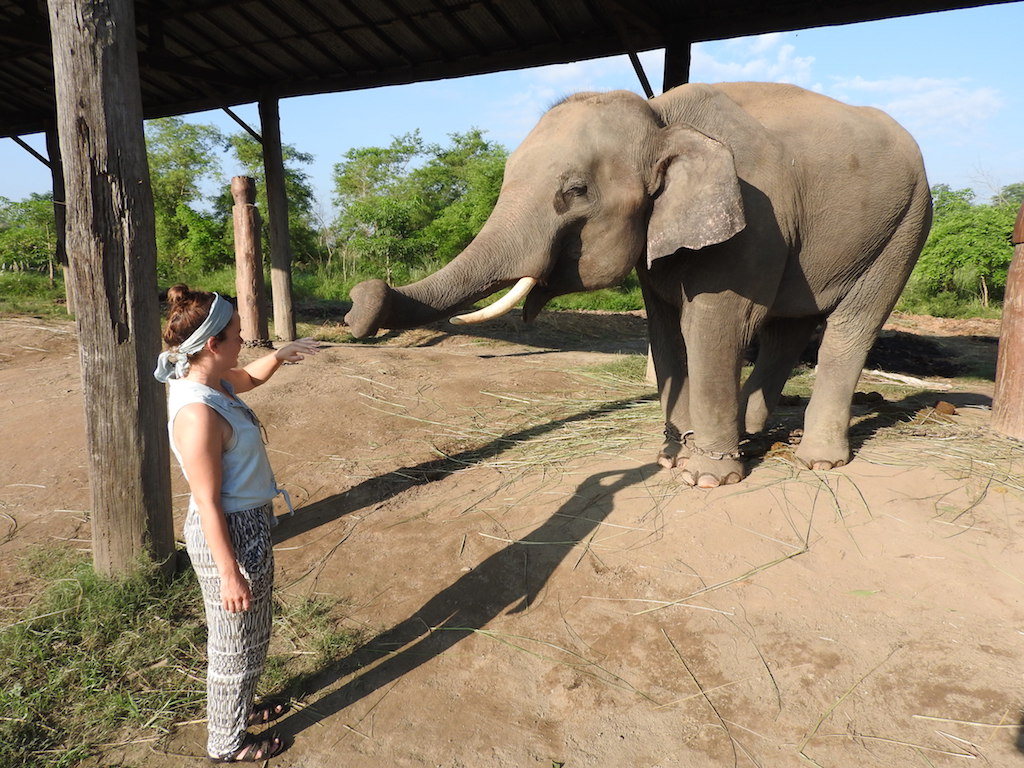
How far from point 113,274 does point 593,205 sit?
2362mm

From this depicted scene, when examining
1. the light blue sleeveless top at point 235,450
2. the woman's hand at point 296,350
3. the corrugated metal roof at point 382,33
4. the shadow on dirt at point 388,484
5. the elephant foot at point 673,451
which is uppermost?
the corrugated metal roof at point 382,33

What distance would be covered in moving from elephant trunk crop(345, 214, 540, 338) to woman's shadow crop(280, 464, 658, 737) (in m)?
1.32

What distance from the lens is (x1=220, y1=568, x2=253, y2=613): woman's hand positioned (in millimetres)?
2035

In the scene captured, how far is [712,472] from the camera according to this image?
4.20 m

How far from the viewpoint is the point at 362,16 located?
23.8ft

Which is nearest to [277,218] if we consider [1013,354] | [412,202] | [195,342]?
[195,342]

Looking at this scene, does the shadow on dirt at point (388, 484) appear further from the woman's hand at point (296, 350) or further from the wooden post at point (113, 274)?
the woman's hand at point (296, 350)

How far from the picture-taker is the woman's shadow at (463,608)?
2648mm

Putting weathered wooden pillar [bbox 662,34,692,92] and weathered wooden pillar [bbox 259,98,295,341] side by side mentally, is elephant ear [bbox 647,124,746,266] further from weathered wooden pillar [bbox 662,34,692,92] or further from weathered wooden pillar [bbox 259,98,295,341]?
weathered wooden pillar [bbox 259,98,295,341]

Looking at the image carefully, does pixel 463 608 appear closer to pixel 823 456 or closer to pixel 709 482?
pixel 709 482

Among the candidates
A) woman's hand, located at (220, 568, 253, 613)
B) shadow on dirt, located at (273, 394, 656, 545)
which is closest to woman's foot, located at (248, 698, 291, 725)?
woman's hand, located at (220, 568, 253, 613)

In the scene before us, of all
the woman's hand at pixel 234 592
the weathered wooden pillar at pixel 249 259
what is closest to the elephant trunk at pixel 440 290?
the woman's hand at pixel 234 592

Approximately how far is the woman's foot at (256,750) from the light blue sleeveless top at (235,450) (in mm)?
817

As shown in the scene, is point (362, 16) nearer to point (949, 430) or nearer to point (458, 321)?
point (458, 321)
